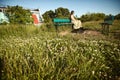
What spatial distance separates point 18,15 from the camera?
19156 mm

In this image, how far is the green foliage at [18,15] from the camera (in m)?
19.1

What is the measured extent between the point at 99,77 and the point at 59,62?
30.1 inches

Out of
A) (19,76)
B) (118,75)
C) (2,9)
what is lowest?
(118,75)

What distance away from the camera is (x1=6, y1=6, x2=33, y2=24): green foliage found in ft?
62.8

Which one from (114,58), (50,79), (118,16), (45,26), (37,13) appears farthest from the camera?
(37,13)

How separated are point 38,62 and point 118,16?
18.3 m

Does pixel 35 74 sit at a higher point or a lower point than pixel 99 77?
higher

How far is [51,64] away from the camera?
3.40 meters

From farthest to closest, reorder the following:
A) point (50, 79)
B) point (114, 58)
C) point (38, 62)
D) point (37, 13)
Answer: point (37, 13)
point (114, 58)
point (38, 62)
point (50, 79)

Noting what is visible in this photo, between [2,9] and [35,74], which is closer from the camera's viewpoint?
[35,74]

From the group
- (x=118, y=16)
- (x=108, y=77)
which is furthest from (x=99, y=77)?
(x=118, y=16)

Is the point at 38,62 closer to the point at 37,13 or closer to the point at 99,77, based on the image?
the point at 99,77

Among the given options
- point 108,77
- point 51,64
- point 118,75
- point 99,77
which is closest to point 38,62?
point 51,64

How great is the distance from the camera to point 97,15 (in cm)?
2275
